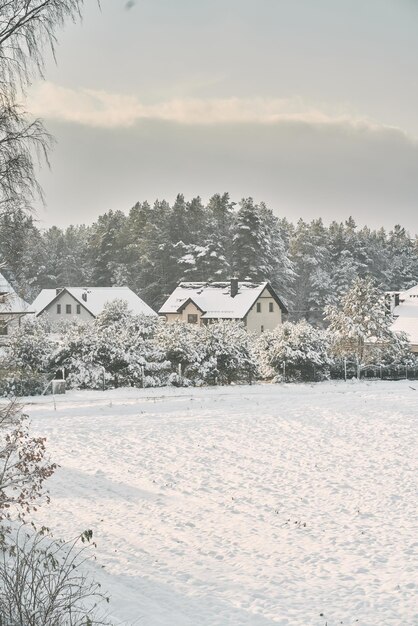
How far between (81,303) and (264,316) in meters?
18.7

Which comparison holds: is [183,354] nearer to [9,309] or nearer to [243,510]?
[243,510]

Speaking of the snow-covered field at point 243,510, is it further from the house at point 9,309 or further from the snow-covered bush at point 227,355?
the snow-covered bush at point 227,355

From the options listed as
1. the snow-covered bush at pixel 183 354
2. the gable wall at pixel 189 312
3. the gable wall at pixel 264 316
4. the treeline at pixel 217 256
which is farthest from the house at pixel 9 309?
the treeline at pixel 217 256

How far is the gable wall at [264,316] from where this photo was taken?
187 feet

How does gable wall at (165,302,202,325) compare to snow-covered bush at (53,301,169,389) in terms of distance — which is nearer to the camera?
snow-covered bush at (53,301,169,389)

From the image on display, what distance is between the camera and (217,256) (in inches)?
2940

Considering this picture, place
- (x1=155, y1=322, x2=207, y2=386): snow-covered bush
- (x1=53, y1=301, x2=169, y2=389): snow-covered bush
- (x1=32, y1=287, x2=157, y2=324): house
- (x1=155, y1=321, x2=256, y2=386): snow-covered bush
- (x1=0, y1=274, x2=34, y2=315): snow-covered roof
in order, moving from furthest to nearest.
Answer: (x1=32, y1=287, x2=157, y2=324): house
(x1=155, y1=321, x2=256, y2=386): snow-covered bush
(x1=155, y1=322, x2=207, y2=386): snow-covered bush
(x1=53, y1=301, x2=169, y2=389): snow-covered bush
(x1=0, y1=274, x2=34, y2=315): snow-covered roof

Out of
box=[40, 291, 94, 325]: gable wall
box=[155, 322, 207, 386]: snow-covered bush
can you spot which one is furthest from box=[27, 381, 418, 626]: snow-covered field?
box=[40, 291, 94, 325]: gable wall

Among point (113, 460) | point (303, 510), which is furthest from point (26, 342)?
point (303, 510)

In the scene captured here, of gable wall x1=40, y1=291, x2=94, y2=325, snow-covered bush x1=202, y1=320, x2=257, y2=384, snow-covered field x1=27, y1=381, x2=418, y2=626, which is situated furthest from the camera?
gable wall x1=40, y1=291, x2=94, y2=325

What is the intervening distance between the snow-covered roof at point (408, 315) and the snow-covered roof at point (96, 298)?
2369 cm

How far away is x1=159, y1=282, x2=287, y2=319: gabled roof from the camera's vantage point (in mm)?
56531

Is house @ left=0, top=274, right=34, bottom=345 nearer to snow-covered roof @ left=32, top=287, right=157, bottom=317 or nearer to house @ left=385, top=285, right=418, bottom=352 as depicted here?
house @ left=385, top=285, right=418, bottom=352

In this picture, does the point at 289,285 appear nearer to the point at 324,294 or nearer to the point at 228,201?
the point at 324,294
